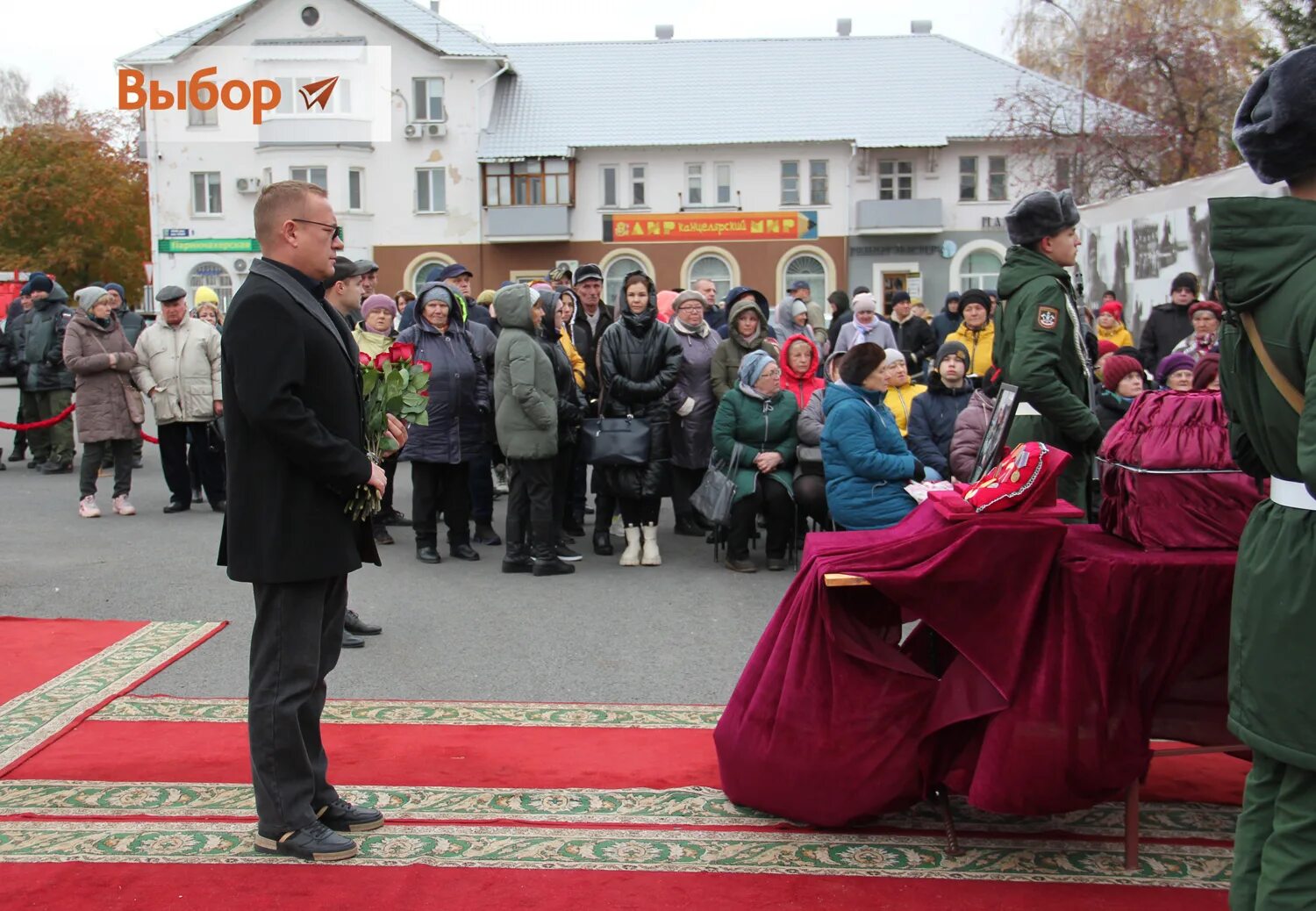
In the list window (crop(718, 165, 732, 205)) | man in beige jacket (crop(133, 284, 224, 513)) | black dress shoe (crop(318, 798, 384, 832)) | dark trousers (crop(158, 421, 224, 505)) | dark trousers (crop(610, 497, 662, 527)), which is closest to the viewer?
black dress shoe (crop(318, 798, 384, 832))

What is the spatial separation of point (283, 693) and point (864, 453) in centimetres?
426

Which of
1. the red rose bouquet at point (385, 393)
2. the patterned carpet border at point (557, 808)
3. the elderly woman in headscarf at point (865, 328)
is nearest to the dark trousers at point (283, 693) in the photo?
the patterned carpet border at point (557, 808)

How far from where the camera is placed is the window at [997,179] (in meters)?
41.8

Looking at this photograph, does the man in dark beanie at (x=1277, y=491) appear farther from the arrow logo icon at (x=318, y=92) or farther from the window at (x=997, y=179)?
the arrow logo icon at (x=318, y=92)

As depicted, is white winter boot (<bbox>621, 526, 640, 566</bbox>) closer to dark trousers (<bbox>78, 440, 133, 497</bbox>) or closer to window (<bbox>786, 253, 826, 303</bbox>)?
dark trousers (<bbox>78, 440, 133, 497</bbox>)

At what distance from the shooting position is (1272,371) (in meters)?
2.69

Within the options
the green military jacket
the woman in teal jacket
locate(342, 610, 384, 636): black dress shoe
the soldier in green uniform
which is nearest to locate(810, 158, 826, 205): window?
the woman in teal jacket

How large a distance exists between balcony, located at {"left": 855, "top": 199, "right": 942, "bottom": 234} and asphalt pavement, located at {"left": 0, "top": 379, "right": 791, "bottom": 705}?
32.4 meters

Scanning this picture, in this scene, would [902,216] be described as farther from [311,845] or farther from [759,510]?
[311,845]

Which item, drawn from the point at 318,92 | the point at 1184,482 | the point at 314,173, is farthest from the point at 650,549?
the point at 318,92

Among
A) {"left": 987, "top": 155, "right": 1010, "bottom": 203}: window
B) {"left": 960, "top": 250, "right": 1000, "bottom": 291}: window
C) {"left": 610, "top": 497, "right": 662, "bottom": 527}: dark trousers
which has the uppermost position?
{"left": 987, "top": 155, "right": 1010, "bottom": 203}: window

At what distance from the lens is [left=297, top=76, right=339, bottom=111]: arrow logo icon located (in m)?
43.3

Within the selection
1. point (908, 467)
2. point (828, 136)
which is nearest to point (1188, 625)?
point (908, 467)

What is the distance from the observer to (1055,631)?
4023 millimetres
